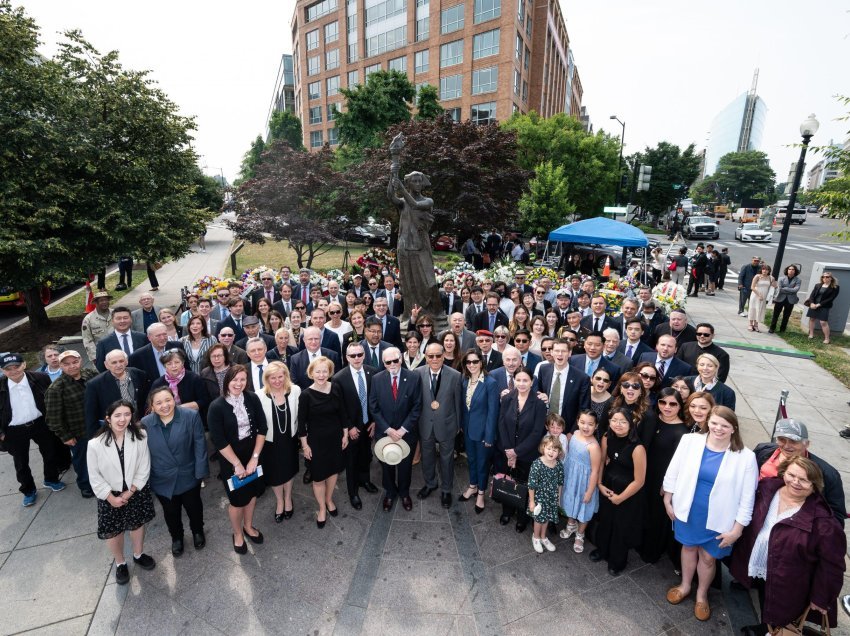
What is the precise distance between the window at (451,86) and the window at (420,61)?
108 inches

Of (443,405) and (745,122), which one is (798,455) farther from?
(745,122)

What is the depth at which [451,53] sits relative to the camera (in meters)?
42.5

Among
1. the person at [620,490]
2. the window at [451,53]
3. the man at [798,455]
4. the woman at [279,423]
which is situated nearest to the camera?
the man at [798,455]

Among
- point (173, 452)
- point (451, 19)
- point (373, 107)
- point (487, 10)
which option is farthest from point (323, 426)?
point (451, 19)

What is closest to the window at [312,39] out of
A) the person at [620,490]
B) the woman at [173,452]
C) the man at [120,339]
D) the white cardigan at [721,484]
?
the man at [120,339]

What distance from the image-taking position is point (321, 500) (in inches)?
193

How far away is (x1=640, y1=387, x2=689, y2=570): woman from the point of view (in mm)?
4004

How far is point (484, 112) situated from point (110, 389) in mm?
42702

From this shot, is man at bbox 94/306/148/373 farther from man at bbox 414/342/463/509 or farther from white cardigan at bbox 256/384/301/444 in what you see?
man at bbox 414/342/463/509

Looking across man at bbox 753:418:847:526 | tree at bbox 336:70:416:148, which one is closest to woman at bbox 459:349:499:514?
man at bbox 753:418:847:526

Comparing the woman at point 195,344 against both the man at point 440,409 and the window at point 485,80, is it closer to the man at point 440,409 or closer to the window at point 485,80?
the man at point 440,409

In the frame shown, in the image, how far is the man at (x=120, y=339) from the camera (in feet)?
19.3

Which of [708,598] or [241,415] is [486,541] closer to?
[708,598]

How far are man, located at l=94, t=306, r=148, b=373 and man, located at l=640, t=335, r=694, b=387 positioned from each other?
270 inches
